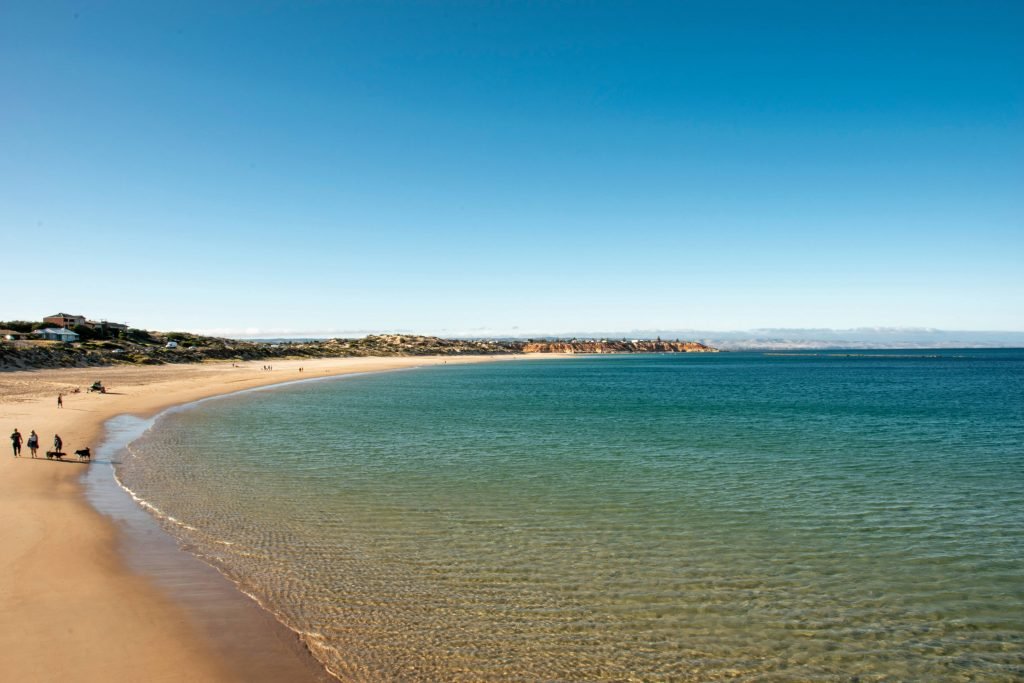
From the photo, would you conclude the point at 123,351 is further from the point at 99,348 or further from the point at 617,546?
the point at 617,546

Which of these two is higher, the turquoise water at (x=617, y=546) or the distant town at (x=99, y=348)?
the distant town at (x=99, y=348)

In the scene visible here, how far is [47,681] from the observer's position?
26.5 feet

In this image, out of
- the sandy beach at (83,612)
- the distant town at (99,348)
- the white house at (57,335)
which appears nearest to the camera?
the sandy beach at (83,612)

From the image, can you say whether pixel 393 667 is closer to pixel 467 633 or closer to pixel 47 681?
pixel 467 633

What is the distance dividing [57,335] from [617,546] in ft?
397

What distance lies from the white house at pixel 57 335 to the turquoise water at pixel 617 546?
9003cm

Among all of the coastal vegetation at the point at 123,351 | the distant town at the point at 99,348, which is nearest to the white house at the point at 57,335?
the distant town at the point at 99,348

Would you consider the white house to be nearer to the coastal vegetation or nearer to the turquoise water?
the coastal vegetation

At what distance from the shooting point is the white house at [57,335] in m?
100

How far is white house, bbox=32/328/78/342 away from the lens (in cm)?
10025

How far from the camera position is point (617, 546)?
14.5 meters

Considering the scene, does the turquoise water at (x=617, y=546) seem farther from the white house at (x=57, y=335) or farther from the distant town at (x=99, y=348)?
the white house at (x=57, y=335)

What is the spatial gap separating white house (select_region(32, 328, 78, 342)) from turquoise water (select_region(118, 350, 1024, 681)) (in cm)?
9003

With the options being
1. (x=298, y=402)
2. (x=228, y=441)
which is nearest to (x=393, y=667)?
(x=228, y=441)
